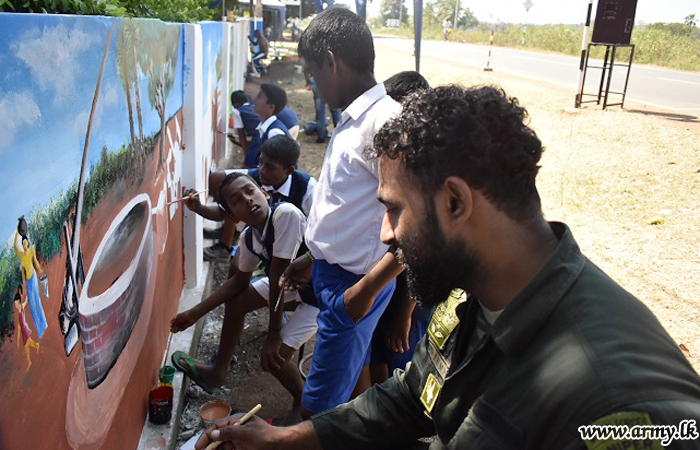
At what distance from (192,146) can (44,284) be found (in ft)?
9.16

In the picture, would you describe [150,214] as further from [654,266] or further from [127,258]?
[654,266]

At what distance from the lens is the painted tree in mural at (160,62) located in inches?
106

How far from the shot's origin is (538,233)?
4.40 ft

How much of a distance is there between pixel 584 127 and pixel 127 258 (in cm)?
964

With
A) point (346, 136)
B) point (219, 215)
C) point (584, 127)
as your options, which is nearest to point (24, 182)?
point (346, 136)

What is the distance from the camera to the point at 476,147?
131cm

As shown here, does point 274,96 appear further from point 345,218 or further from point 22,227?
point 22,227

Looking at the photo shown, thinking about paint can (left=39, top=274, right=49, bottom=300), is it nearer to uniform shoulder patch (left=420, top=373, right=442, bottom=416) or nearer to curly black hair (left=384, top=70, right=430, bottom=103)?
uniform shoulder patch (left=420, top=373, right=442, bottom=416)

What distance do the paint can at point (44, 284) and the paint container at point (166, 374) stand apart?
70.1 inches

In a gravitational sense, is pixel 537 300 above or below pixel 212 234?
above

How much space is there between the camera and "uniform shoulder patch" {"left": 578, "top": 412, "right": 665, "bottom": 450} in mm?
972

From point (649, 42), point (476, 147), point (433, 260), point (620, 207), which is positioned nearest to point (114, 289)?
point (433, 260)

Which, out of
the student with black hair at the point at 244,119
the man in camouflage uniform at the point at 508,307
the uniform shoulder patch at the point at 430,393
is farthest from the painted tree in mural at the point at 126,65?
the student with black hair at the point at 244,119

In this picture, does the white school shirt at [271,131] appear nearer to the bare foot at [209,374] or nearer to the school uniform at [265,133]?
the school uniform at [265,133]
